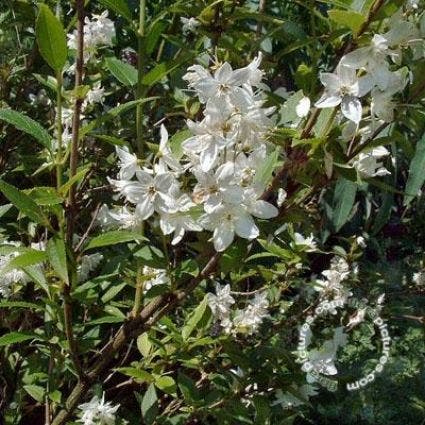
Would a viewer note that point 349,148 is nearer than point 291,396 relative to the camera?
Yes

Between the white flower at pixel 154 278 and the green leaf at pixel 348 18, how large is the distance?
0.53 meters

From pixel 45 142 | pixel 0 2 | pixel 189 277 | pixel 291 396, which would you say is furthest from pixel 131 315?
pixel 0 2

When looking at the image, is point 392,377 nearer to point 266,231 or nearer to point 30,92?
point 30,92

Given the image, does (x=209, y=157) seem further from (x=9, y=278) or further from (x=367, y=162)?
(x=9, y=278)

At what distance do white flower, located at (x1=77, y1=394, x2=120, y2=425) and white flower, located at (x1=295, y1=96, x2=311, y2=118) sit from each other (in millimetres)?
758

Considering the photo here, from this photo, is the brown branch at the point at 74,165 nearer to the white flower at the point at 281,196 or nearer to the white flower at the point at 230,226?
the white flower at the point at 230,226

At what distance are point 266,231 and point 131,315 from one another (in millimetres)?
335

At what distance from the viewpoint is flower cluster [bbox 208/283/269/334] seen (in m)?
1.68

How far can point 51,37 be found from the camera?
986mm

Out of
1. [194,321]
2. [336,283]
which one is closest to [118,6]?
[194,321]

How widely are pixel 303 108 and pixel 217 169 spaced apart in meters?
0.17

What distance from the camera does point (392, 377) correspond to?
9.42 feet

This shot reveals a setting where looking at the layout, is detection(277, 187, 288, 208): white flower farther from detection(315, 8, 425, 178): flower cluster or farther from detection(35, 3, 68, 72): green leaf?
detection(35, 3, 68, 72): green leaf

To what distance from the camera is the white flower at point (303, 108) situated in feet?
3.53
